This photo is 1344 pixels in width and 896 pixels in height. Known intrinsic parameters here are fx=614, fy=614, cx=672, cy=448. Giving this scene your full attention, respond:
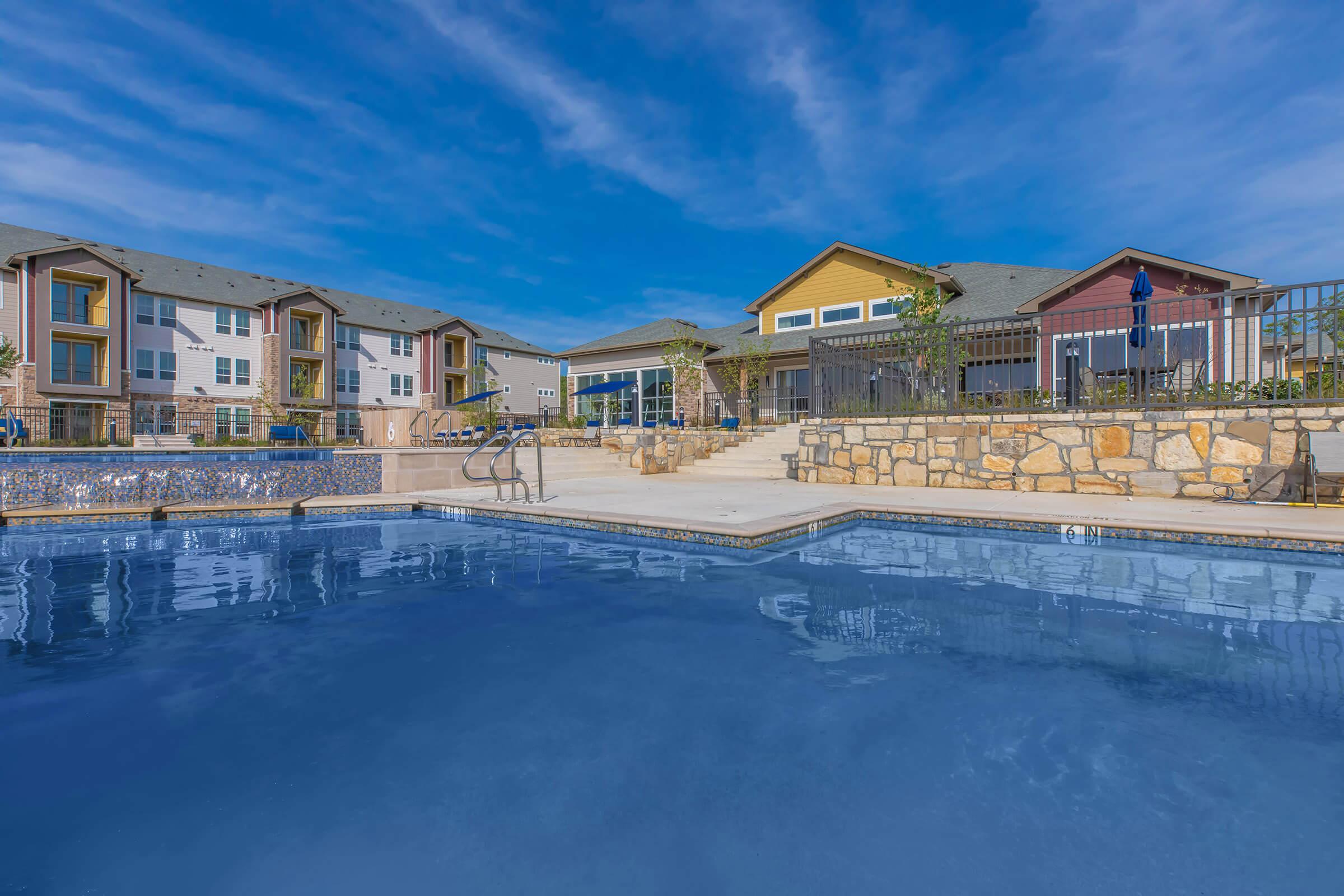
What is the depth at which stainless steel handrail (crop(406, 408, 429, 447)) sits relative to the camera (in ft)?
70.0

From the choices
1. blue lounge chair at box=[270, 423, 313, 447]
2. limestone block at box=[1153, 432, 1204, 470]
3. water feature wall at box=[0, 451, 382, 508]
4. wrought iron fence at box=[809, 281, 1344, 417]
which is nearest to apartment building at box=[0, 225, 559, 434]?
blue lounge chair at box=[270, 423, 313, 447]

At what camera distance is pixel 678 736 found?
2.50m

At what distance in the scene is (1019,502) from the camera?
25.9 feet

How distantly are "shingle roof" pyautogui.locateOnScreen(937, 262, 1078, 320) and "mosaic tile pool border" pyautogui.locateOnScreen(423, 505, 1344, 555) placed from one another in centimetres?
1312

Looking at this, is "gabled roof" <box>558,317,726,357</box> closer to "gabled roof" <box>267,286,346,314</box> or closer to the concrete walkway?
the concrete walkway

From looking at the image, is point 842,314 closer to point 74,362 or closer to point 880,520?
point 880,520

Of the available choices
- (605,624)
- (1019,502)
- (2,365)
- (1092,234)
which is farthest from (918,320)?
(2,365)

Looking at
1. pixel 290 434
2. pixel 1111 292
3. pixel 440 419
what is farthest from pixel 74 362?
pixel 1111 292

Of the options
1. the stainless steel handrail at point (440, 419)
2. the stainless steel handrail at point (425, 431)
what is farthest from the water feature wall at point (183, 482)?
the stainless steel handrail at point (440, 419)

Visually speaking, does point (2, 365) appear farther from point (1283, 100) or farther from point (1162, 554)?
point (1283, 100)

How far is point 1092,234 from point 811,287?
37.9 feet

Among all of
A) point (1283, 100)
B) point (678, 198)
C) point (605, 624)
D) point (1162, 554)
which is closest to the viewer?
point (605, 624)

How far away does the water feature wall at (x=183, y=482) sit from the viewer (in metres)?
8.44

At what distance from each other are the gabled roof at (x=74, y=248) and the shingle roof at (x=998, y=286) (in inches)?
1385
